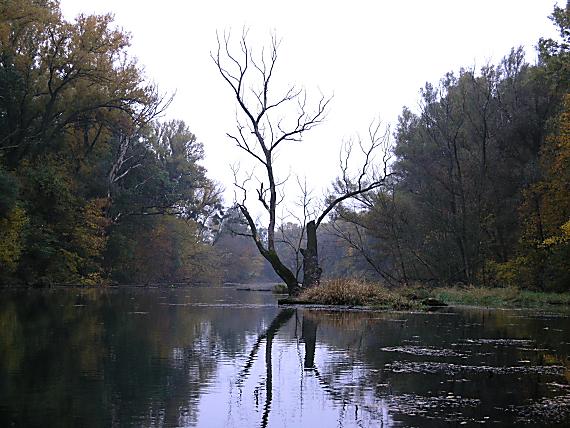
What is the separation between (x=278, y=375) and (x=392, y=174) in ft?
108

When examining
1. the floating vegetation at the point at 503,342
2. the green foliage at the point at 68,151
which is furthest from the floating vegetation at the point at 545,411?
the green foliage at the point at 68,151

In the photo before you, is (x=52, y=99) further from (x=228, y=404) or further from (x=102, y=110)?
(x=228, y=404)

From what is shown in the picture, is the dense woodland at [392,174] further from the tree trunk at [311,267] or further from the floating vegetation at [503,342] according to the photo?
the floating vegetation at [503,342]

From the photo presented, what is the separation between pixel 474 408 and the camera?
271 inches

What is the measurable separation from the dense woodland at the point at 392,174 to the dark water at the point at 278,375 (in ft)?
63.1

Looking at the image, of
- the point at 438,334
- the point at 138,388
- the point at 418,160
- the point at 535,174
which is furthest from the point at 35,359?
the point at 418,160

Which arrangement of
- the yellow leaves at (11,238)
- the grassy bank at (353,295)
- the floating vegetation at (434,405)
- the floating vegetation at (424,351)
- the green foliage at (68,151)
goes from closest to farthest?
the floating vegetation at (434,405), the floating vegetation at (424,351), the grassy bank at (353,295), the yellow leaves at (11,238), the green foliage at (68,151)

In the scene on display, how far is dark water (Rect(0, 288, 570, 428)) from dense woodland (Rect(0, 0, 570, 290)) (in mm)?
19220

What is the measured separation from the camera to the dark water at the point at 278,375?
6.38m

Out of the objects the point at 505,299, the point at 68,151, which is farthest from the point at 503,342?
the point at 68,151

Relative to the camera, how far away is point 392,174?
133 feet

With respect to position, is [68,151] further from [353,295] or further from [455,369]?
[455,369]

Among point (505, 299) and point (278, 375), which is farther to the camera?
point (505, 299)

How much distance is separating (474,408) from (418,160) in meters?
44.8
